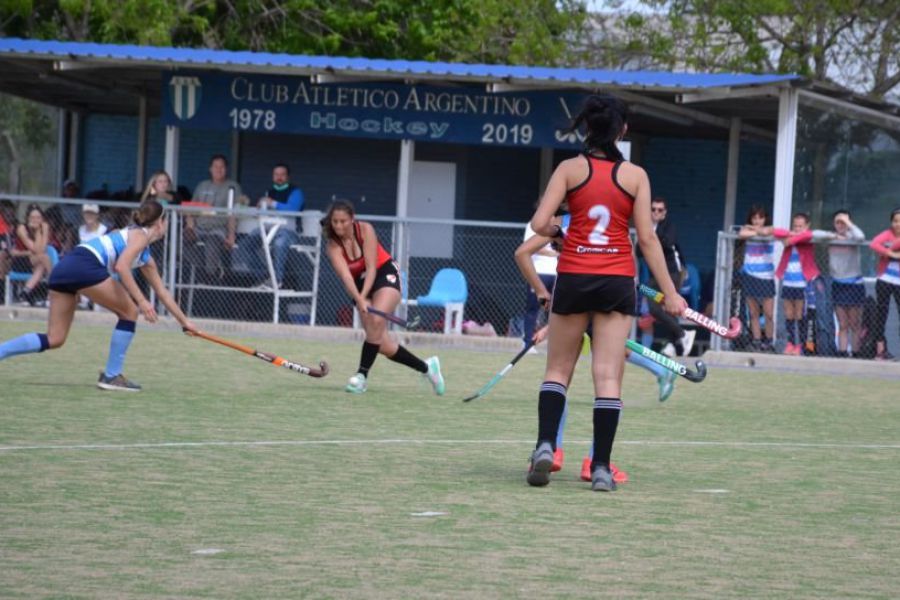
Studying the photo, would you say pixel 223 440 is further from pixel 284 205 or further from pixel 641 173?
pixel 284 205

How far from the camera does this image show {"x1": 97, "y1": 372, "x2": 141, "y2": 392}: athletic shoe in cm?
1325

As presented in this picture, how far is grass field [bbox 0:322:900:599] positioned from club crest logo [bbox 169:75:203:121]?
881 cm

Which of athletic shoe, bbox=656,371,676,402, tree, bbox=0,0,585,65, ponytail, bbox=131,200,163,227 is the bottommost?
athletic shoe, bbox=656,371,676,402

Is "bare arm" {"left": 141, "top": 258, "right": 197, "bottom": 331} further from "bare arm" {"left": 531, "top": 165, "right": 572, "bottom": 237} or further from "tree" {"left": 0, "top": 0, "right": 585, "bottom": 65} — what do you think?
"tree" {"left": 0, "top": 0, "right": 585, "bottom": 65}

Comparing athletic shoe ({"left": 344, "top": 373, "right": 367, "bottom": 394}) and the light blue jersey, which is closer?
the light blue jersey

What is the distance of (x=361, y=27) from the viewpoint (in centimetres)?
3422

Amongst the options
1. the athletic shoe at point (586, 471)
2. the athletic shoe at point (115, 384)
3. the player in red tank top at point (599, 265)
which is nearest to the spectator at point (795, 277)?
the athletic shoe at point (115, 384)

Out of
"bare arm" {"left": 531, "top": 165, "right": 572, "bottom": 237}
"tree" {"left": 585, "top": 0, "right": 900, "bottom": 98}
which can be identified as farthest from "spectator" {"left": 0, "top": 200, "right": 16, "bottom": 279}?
"tree" {"left": 585, "top": 0, "right": 900, "bottom": 98}

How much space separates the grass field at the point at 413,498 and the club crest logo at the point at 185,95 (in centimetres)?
881

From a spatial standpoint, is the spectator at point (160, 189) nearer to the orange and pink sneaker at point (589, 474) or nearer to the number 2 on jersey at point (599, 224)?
the orange and pink sneaker at point (589, 474)

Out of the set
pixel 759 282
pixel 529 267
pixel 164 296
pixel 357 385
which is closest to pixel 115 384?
pixel 164 296

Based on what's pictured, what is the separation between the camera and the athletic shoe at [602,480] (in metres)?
8.54

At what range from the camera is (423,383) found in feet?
50.6

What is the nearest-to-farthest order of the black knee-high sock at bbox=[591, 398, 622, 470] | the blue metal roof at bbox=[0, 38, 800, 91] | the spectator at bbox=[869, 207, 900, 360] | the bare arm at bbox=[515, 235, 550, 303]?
the black knee-high sock at bbox=[591, 398, 622, 470] < the bare arm at bbox=[515, 235, 550, 303] < the spectator at bbox=[869, 207, 900, 360] < the blue metal roof at bbox=[0, 38, 800, 91]
